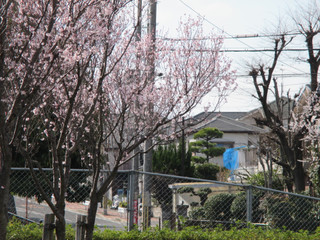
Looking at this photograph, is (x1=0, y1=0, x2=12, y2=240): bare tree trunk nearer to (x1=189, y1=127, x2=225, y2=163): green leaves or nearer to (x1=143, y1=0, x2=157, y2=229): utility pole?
(x1=143, y1=0, x2=157, y2=229): utility pole

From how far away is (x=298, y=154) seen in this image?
15.5 m

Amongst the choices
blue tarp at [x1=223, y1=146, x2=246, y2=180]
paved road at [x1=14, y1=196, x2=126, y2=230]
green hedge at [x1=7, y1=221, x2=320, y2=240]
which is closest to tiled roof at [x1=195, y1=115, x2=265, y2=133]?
blue tarp at [x1=223, y1=146, x2=246, y2=180]

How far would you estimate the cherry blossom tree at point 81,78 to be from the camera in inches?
152

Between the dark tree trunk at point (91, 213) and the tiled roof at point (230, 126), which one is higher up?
the tiled roof at point (230, 126)

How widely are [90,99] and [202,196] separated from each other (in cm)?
728

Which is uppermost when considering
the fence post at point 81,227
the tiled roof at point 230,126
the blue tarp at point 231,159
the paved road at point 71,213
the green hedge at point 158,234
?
the tiled roof at point 230,126

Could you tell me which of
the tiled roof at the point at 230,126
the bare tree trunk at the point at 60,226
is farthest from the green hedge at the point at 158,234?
the tiled roof at the point at 230,126

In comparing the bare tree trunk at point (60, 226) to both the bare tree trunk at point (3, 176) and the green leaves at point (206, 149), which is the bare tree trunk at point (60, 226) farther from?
the green leaves at point (206, 149)

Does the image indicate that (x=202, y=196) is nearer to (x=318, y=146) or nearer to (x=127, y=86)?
(x=318, y=146)

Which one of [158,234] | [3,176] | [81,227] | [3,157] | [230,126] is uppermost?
[230,126]

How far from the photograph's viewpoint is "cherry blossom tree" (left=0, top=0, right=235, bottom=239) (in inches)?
152

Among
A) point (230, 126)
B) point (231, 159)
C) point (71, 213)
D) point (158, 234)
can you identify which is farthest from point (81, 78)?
point (230, 126)

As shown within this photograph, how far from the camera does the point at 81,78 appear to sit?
420 cm

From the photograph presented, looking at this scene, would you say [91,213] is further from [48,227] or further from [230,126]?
[230,126]
